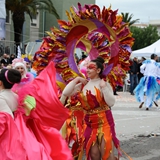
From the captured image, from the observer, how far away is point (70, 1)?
36.8m

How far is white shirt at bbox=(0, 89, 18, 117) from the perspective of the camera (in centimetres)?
380

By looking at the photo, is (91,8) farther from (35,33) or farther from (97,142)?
(35,33)

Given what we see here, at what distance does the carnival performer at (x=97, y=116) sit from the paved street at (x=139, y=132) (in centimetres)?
157

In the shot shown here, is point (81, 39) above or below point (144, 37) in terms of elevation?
above

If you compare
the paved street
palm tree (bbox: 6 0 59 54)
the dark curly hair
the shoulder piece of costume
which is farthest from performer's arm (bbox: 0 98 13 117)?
palm tree (bbox: 6 0 59 54)

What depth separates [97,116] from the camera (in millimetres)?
4625

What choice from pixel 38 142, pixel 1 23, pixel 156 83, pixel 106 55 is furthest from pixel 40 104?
pixel 156 83

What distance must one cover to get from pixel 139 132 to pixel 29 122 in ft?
14.6

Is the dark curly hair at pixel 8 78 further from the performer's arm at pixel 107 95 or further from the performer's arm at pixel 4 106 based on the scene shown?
the performer's arm at pixel 107 95

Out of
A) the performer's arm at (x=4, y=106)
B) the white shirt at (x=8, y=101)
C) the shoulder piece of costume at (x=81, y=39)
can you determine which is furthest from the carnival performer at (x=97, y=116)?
the performer's arm at (x=4, y=106)

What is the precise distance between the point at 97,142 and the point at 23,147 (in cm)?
119

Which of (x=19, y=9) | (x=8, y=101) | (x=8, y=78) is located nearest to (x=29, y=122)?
(x=8, y=101)

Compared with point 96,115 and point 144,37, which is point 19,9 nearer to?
point 96,115

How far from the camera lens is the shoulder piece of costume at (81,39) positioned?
5.11 metres
